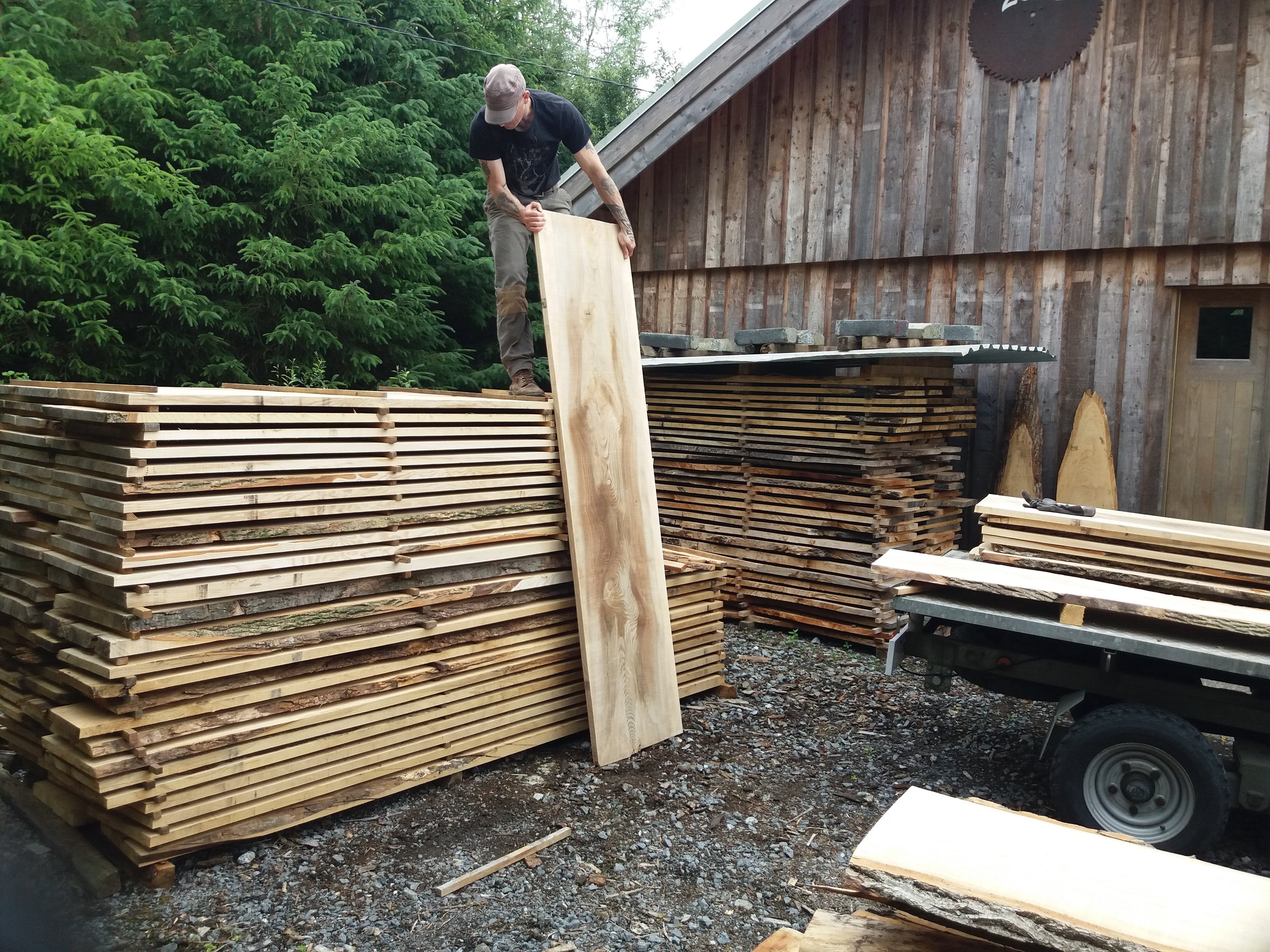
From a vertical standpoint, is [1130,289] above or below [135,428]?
above

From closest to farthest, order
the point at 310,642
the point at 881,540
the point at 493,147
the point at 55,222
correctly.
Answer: the point at 310,642 → the point at 493,147 → the point at 881,540 → the point at 55,222

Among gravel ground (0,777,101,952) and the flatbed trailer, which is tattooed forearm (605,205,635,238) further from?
gravel ground (0,777,101,952)

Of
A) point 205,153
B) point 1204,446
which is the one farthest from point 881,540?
point 205,153

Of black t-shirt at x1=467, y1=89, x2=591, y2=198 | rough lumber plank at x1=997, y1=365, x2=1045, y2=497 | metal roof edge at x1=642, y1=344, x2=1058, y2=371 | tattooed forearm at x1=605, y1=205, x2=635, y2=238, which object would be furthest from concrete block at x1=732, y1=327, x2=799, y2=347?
black t-shirt at x1=467, y1=89, x2=591, y2=198

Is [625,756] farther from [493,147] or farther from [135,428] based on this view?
[493,147]

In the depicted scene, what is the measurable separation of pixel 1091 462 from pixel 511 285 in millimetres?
5397

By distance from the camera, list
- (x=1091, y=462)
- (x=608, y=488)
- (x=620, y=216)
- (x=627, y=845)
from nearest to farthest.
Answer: (x=627, y=845) < (x=608, y=488) < (x=620, y=216) < (x=1091, y=462)

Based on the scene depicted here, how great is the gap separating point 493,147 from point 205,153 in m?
8.27

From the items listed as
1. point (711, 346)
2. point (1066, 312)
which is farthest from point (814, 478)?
point (1066, 312)

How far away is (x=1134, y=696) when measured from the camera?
460 centimetres

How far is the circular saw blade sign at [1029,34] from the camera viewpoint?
26.6ft

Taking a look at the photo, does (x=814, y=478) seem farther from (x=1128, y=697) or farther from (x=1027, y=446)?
(x=1128, y=697)

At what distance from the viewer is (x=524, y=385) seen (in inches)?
228

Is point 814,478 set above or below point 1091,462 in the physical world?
below
